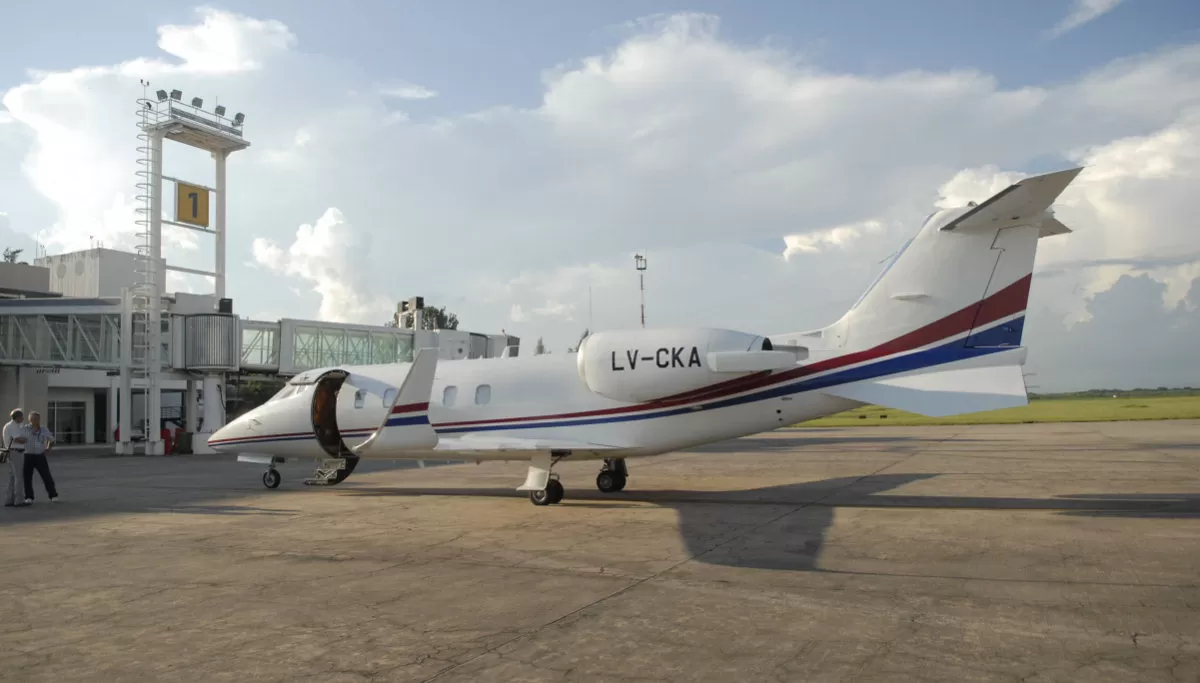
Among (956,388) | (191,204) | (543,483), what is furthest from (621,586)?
(191,204)

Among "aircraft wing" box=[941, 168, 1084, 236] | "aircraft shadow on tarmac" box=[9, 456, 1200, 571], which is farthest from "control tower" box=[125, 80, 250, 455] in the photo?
"aircraft wing" box=[941, 168, 1084, 236]

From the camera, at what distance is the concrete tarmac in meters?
5.66

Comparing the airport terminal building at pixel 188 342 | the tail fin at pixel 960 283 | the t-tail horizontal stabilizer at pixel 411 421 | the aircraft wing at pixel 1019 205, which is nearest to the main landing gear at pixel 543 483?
the t-tail horizontal stabilizer at pixel 411 421

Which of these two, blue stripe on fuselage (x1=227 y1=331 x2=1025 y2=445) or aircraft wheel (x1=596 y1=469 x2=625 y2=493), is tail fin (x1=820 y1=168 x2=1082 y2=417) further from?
aircraft wheel (x1=596 y1=469 x2=625 y2=493)

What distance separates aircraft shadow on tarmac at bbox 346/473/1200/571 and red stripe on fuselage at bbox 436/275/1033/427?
1.85m

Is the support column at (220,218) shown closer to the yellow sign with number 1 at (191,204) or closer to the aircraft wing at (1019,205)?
the yellow sign with number 1 at (191,204)

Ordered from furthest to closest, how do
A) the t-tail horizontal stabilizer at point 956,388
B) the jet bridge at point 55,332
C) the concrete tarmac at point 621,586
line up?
the jet bridge at point 55,332 → the t-tail horizontal stabilizer at point 956,388 → the concrete tarmac at point 621,586

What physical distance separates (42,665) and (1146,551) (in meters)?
10.8

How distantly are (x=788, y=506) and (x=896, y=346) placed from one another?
3.23 m

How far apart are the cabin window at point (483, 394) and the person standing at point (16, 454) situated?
28.2ft

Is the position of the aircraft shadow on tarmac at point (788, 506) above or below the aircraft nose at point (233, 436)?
below

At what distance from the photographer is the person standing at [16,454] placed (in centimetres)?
1520

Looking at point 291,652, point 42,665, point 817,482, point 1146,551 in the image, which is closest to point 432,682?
point 291,652

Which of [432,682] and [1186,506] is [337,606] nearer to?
[432,682]
